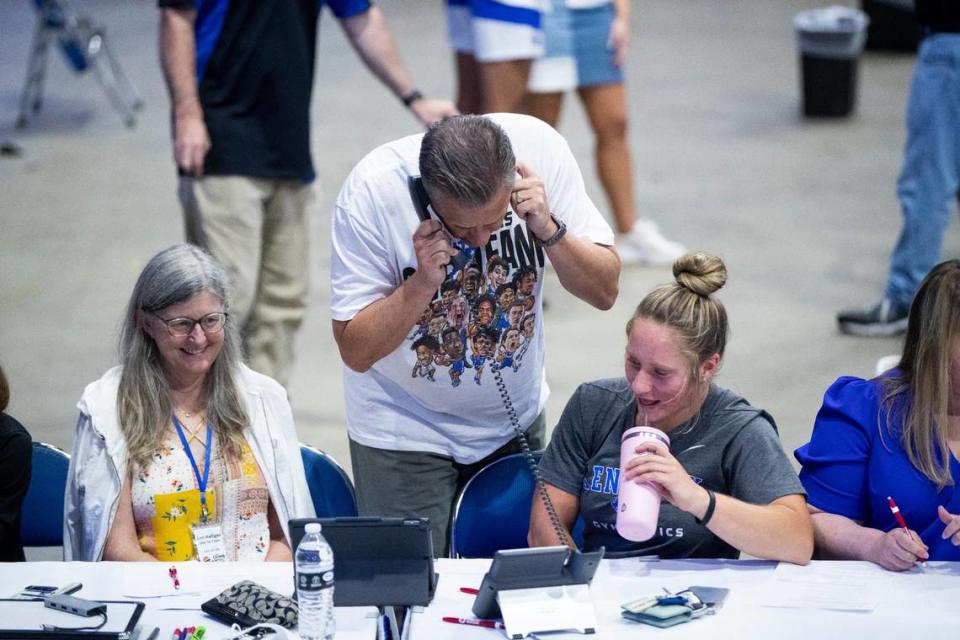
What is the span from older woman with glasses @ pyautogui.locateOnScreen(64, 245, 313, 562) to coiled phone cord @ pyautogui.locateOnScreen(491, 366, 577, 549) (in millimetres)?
502

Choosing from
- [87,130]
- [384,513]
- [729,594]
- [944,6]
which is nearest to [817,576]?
[729,594]

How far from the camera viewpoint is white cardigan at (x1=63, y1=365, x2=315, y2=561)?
2889mm

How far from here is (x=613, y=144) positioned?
612cm

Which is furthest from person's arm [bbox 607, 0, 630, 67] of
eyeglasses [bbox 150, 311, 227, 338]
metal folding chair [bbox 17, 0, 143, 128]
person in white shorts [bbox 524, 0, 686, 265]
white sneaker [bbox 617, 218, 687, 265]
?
metal folding chair [bbox 17, 0, 143, 128]

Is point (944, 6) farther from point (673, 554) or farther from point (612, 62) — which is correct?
point (673, 554)

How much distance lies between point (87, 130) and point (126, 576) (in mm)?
6678

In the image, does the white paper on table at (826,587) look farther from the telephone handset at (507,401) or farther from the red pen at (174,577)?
the red pen at (174,577)

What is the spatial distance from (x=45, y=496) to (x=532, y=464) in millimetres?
1168

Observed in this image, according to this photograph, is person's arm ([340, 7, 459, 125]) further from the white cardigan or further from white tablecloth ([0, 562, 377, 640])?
white tablecloth ([0, 562, 377, 640])

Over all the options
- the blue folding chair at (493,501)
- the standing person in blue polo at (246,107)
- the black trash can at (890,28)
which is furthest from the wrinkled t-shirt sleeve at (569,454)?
the black trash can at (890,28)

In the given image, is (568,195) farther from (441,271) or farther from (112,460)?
(112,460)

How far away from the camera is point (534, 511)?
2.88 m

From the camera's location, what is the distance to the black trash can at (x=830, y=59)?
831 centimetres

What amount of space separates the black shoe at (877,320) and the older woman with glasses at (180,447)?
3.12 m
